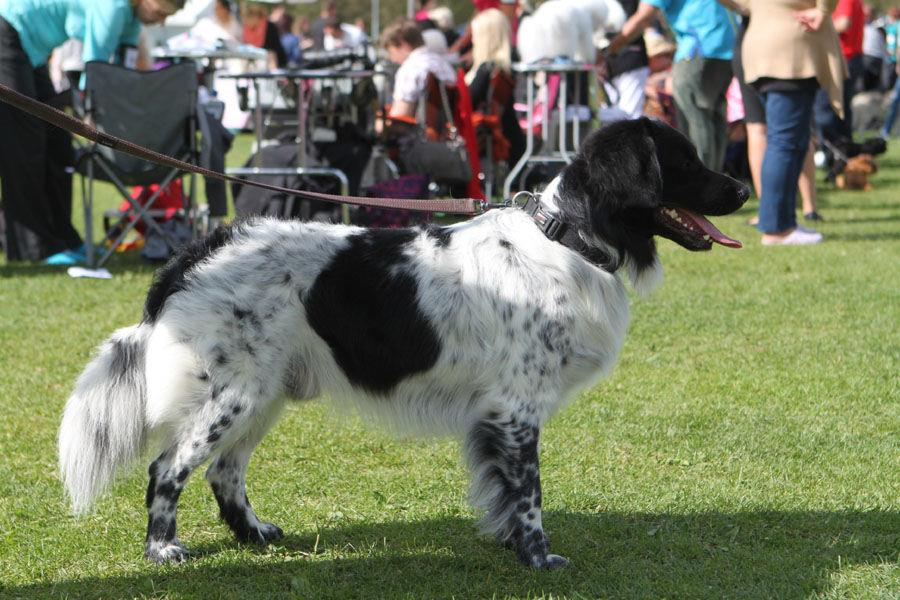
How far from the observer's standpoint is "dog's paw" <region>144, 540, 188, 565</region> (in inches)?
142

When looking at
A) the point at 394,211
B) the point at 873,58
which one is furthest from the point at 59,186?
the point at 873,58

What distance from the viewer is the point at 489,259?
3.60m

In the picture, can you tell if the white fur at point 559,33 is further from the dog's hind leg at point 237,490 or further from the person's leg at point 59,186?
the dog's hind leg at point 237,490

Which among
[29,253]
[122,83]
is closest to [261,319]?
[122,83]

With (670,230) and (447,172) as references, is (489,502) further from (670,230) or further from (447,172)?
(447,172)

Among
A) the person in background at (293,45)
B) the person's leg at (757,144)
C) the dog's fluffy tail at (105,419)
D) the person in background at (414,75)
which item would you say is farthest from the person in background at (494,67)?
the dog's fluffy tail at (105,419)

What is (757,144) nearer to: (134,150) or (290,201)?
(290,201)

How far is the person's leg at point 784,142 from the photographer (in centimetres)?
885

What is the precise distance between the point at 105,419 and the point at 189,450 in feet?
0.99

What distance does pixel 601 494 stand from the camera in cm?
420

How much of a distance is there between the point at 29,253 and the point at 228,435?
20.4 ft

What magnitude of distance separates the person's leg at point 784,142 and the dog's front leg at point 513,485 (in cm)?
608

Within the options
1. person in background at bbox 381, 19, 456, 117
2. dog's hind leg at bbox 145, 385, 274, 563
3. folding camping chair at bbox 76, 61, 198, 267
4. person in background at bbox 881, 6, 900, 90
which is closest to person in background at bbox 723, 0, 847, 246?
person in background at bbox 381, 19, 456, 117

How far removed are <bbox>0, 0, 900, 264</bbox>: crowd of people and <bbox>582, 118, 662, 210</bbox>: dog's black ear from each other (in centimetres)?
532
